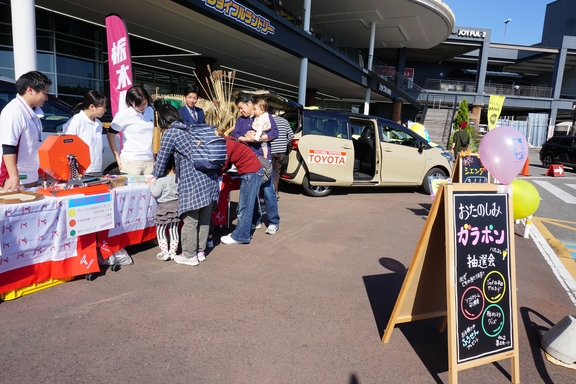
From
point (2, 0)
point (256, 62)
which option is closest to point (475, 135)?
point (256, 62)

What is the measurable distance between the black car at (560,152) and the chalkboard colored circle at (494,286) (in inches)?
753

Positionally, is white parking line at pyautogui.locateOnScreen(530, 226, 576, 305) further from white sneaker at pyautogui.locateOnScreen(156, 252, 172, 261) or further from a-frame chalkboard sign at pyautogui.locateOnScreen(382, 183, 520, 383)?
white sneaker at pyautogui.locateOnScreen(156, 252, 172, 261)

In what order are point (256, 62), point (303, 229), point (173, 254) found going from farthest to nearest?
point (256, 62), point (303, 229), point (173, 254)

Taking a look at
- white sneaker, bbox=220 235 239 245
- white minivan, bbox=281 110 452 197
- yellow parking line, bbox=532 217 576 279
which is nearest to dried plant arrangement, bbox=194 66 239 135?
white minivan, bbox=281 110 452 197

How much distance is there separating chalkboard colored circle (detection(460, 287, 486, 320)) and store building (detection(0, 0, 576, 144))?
943cm

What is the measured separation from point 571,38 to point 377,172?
135 ft

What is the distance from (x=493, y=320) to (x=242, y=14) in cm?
1104

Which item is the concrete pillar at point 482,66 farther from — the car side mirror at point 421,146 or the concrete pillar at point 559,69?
the car side mirror at point 421,146

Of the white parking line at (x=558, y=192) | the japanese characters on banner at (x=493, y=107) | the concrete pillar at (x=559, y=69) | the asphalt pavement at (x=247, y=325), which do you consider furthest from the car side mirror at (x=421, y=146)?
the concrete pillar at (x=559, y=69)

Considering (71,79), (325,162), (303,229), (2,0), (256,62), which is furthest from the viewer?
(256,62)

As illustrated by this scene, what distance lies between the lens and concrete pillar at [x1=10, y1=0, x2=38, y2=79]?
5.34 metres

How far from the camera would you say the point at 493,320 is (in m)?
2.77

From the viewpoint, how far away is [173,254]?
14.6ft

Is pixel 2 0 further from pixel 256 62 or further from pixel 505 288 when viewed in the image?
pixel 505 288
